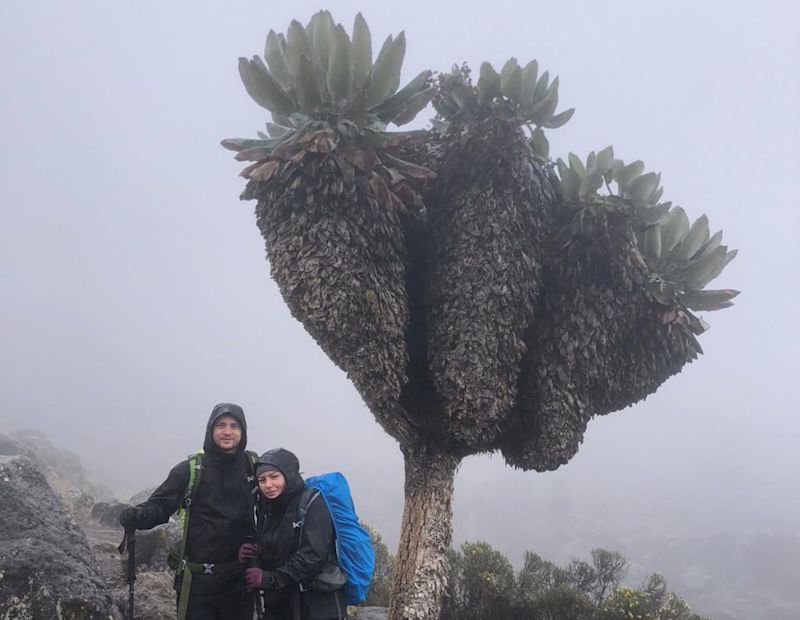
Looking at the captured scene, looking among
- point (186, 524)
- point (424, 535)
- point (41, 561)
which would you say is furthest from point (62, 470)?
point (186, 524)

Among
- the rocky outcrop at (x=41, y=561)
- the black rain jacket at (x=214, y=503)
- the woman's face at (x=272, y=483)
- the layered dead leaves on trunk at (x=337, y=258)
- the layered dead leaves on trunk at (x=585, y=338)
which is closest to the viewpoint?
the woman's face at (x=272, y=483)

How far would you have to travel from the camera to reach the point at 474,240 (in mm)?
5207

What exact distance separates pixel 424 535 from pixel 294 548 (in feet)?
7.80

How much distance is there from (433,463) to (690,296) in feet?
10.3

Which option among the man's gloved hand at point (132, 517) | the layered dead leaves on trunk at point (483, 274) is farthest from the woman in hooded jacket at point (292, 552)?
the layered dead leaves on trunk at point (483, 274)

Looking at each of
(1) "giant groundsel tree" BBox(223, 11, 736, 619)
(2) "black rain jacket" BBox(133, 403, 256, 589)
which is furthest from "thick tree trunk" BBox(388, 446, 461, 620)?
(2) "black rain jacket" BBox(133, 403, 256, 589)

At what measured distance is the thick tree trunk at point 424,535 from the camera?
5348 millimetres

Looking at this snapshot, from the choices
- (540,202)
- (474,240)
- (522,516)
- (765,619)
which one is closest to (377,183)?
(474,240)

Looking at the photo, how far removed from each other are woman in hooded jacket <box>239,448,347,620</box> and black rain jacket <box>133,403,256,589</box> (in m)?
0.16

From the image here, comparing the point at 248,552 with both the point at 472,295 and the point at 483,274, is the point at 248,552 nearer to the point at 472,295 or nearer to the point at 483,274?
the point at 472,295

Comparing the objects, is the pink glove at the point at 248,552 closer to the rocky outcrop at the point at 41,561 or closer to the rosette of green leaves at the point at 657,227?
the rocky outcrop at the point at 41,561

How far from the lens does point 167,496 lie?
3.71 metres

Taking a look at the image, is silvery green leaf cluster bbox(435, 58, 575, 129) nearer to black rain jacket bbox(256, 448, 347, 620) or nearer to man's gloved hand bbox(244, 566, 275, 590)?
black rain jacket bbox(256, 448, 347, 620)

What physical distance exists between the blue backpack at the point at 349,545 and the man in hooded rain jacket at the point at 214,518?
1.93 ft
